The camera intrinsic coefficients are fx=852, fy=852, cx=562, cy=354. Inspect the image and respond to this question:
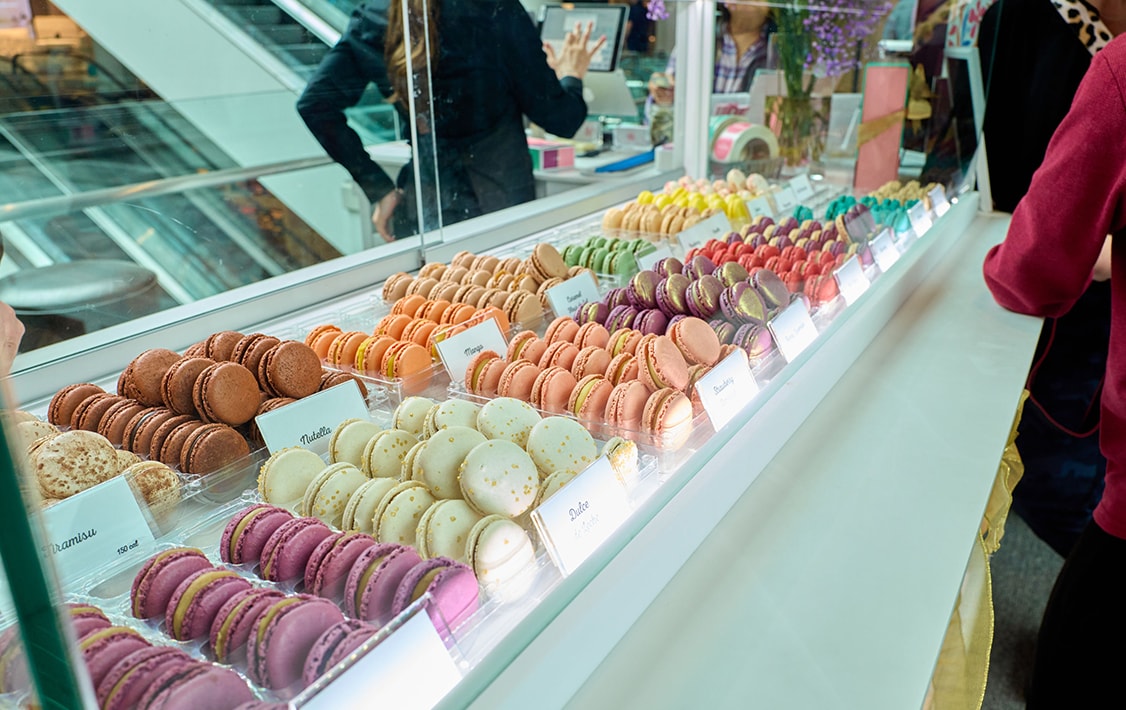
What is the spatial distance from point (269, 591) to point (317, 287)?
1059 millimetres

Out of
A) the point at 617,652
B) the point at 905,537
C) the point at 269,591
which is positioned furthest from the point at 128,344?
the point at 905,537

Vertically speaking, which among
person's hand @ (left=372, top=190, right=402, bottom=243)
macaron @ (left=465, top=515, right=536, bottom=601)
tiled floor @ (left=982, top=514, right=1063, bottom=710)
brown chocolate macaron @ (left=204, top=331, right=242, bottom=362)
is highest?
person's hand @ (left=372, top=190, right=402, bottom=243)

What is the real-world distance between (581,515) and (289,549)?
30 centimetres

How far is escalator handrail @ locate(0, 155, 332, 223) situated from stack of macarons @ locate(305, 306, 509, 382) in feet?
1.40

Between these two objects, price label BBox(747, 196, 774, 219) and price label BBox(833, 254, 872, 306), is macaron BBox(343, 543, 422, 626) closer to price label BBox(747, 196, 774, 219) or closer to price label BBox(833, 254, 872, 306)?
price label BBox(833, 254, 872, 306)

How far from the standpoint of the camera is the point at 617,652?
0.97 metres

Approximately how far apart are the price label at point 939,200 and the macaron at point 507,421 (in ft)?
6.32

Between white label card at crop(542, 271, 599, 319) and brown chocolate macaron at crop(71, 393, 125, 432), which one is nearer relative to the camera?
brown chocolate macaron at crop(71, 393, 125, 432)

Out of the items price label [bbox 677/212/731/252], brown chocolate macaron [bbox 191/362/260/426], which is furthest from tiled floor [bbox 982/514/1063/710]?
brown chocolate macaron [bbox 191/362/260/426]

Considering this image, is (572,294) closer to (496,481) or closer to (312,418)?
(312,418)

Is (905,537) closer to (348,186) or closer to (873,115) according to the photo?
(348,186)

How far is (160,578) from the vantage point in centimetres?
82

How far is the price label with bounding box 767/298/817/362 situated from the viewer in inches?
56.6

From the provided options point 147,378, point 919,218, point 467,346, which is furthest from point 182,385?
point 919,218
